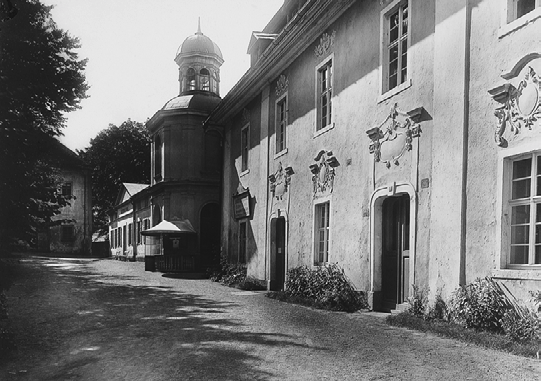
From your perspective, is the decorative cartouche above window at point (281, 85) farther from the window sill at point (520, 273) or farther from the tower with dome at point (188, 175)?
the window sill at point (520, 273)

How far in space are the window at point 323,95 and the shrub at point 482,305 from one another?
20.7ft

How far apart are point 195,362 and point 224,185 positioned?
1594cm

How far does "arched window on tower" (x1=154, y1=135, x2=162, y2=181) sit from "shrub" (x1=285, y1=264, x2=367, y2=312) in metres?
15.8

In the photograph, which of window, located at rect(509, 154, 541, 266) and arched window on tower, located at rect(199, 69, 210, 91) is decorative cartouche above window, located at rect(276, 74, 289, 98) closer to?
window, located at rect(509, 154, 541, 266)

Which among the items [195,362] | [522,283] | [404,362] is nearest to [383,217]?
[522,283]

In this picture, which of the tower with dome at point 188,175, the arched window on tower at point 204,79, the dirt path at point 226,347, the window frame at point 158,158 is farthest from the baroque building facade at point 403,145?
the arched window on tower at point 204,79

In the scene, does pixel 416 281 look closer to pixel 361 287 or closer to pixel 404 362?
pixel 361 287

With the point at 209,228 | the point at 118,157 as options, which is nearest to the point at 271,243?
the point at 209,228

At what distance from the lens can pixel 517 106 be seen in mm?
6789

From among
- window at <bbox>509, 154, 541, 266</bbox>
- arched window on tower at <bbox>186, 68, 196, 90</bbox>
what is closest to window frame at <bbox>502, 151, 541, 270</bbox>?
window at <bbox>509, 154, 541, 266</bbox>

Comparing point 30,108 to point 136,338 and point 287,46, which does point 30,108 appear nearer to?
point 136,338

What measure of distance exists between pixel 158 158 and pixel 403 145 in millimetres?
20456

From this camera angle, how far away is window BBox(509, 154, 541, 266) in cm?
661

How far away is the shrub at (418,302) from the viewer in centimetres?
832
